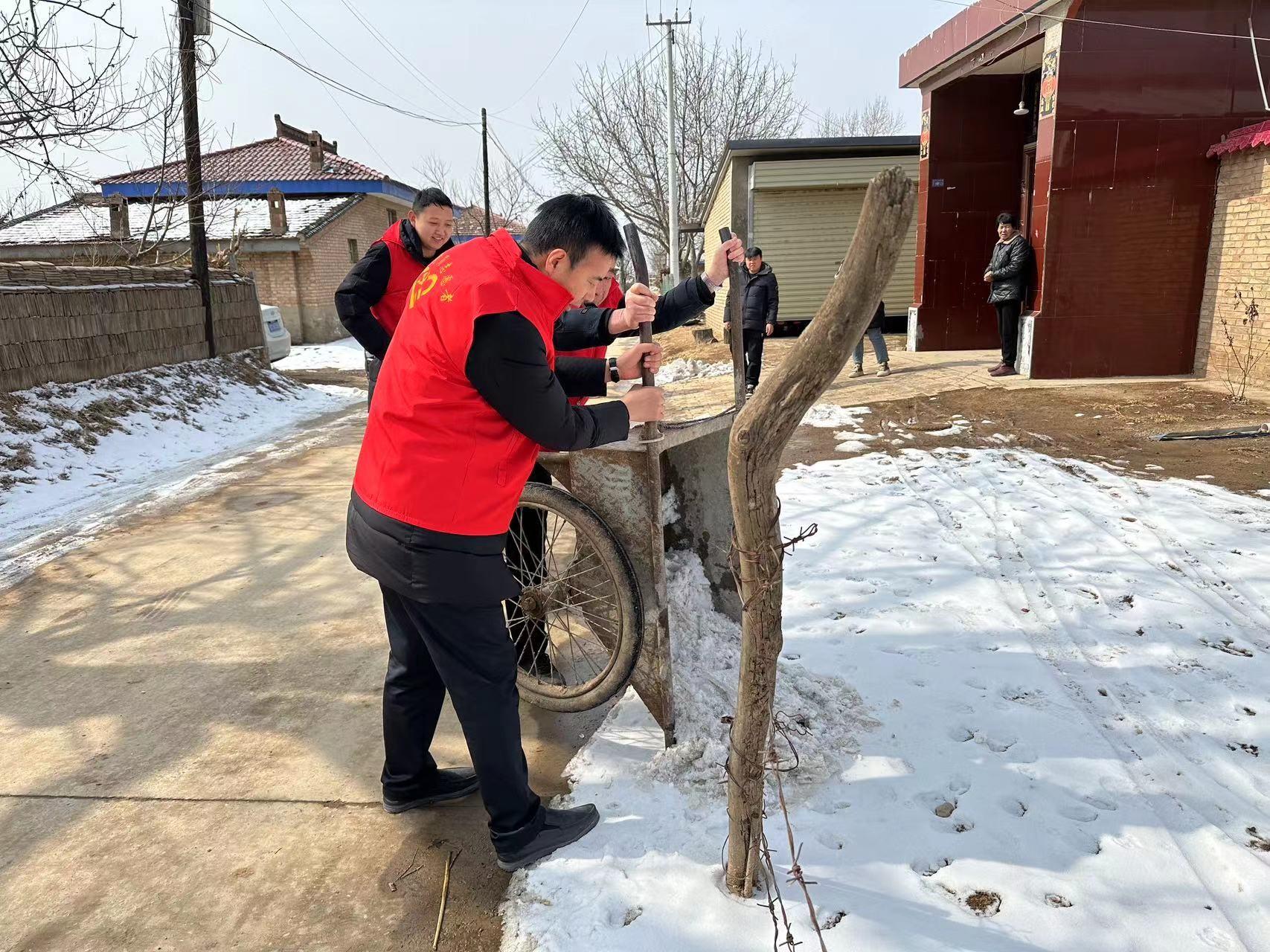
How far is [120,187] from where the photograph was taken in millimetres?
24062

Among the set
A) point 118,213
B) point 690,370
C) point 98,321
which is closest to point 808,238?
point 690,370

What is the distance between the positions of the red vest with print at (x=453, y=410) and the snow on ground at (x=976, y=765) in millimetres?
987

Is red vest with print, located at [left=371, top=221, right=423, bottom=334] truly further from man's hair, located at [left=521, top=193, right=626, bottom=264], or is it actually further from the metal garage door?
the metal garage door

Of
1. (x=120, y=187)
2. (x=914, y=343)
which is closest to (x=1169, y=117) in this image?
(x=914, y=343)

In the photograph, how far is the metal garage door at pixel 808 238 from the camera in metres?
15.4

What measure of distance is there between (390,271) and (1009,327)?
757cm

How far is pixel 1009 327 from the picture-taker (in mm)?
9297

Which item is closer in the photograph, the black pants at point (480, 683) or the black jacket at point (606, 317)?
the black pants at point (480, 683)

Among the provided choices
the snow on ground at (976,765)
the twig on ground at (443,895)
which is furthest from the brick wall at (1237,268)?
the twig on ground at (443,895)

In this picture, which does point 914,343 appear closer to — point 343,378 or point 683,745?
point 343,378

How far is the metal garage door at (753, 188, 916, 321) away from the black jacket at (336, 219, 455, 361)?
12.3 meters

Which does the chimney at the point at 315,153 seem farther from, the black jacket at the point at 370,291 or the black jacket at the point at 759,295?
the black jacket at the point at 370,291

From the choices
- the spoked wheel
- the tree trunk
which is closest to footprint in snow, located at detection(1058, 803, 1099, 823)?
the tree trunk

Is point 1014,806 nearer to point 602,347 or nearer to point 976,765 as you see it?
point 976,765
